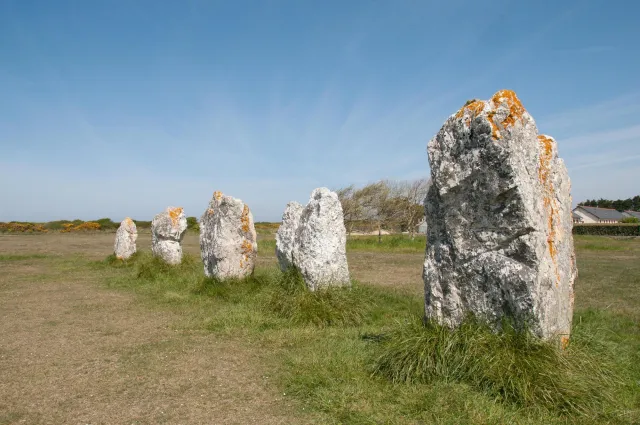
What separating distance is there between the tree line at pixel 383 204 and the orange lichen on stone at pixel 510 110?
32273 mm

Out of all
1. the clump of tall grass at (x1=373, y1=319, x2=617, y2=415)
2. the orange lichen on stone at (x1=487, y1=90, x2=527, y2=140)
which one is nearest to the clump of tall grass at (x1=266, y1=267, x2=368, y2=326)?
the clump of tall grass at (x1=373, y1=319, x2=617, y2=415)

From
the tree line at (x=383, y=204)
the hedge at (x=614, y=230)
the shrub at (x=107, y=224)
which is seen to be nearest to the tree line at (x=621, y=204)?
the hedge at (x=614, y=230)

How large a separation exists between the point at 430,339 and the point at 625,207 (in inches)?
3621

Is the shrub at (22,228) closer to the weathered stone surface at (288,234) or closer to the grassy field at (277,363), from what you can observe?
the grassy field at (277,363)

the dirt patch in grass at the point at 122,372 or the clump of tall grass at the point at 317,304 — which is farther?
the clump of tall grass at the point at 317,304

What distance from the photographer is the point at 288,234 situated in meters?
10.1

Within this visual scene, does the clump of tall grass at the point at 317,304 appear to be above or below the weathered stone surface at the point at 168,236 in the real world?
below

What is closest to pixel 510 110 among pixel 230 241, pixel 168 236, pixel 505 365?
pixel 505 365

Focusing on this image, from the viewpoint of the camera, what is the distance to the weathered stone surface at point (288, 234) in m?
9.74

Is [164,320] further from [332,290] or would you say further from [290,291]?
[332,290]

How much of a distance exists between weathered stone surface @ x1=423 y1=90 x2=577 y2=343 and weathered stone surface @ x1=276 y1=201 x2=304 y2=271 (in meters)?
4.62

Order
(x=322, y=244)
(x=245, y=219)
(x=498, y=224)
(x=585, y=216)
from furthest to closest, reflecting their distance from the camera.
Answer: (x=585, y=216) < (x=245, y=219) < (x=322, y=244) < (x=498, y=224)

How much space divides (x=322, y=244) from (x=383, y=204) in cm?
2935

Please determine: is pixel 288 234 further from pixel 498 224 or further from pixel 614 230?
pixel 614 230
